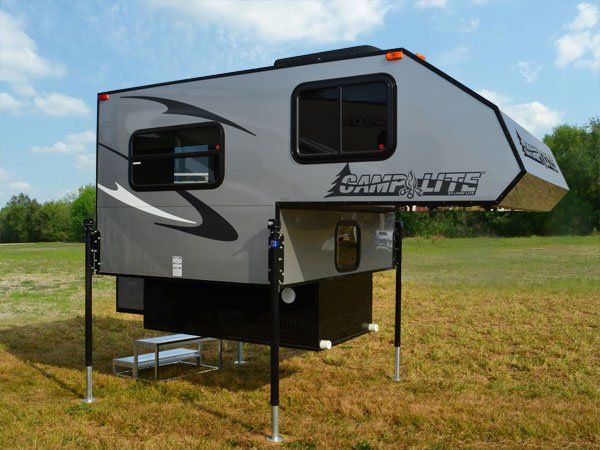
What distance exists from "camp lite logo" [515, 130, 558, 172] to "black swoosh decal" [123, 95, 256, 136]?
2.57 m

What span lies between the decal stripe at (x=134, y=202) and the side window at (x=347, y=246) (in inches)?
64.4

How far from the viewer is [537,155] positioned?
5.16 meters

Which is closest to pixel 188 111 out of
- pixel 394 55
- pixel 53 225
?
pixel 394 55

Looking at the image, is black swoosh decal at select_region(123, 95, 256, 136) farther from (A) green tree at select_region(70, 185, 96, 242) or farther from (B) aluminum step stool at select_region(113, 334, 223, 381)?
(A) green tree at select_region(70, 185, 96, 242)

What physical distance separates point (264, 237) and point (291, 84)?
1.52m

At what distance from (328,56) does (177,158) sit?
6.63 feet

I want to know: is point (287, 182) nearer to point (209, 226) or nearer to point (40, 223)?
point (209, 226)

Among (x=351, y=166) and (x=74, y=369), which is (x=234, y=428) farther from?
(x=74, y=369)

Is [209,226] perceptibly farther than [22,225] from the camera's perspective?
No

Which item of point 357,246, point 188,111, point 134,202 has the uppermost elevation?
point 188,111

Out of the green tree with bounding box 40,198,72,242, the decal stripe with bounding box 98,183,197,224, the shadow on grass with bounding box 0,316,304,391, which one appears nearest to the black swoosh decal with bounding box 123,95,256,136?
the decal stripe with bounding box 98,183,197,224

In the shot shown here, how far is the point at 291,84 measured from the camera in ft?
18.4

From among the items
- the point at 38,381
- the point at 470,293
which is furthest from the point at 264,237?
the point at 470,293

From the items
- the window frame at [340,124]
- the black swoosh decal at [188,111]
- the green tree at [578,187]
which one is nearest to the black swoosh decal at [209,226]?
the black swoosh decal at [188,111]
